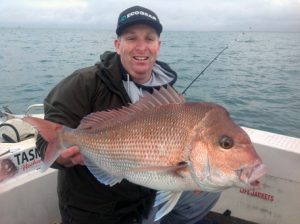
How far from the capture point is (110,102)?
9.36 feet

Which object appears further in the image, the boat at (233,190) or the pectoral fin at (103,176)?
the boat at (233,190)

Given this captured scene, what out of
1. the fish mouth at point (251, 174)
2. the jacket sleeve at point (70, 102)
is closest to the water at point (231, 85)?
the jacket sleeve at point (70, 102)

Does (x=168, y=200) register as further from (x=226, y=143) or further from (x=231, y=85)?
(x=231, y=85)

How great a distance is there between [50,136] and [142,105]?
624mm

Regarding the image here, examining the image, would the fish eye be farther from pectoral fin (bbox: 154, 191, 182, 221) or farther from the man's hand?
the man's hand

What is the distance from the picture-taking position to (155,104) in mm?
2254

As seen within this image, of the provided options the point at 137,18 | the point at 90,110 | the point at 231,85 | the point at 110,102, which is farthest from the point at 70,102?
the point at 231,85

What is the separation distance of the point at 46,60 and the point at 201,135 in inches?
874

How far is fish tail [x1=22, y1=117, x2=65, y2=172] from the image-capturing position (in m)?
2.32

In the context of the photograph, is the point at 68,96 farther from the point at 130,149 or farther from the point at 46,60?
the point at 46,60

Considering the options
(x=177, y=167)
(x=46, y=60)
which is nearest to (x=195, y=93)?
(x=177, y=167)

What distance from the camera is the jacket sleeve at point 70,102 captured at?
8.83 ft

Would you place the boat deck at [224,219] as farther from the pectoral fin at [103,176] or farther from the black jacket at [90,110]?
the pectoral fin at [103,176]

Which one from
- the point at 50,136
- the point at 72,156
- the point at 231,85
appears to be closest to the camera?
the point at 50,136
